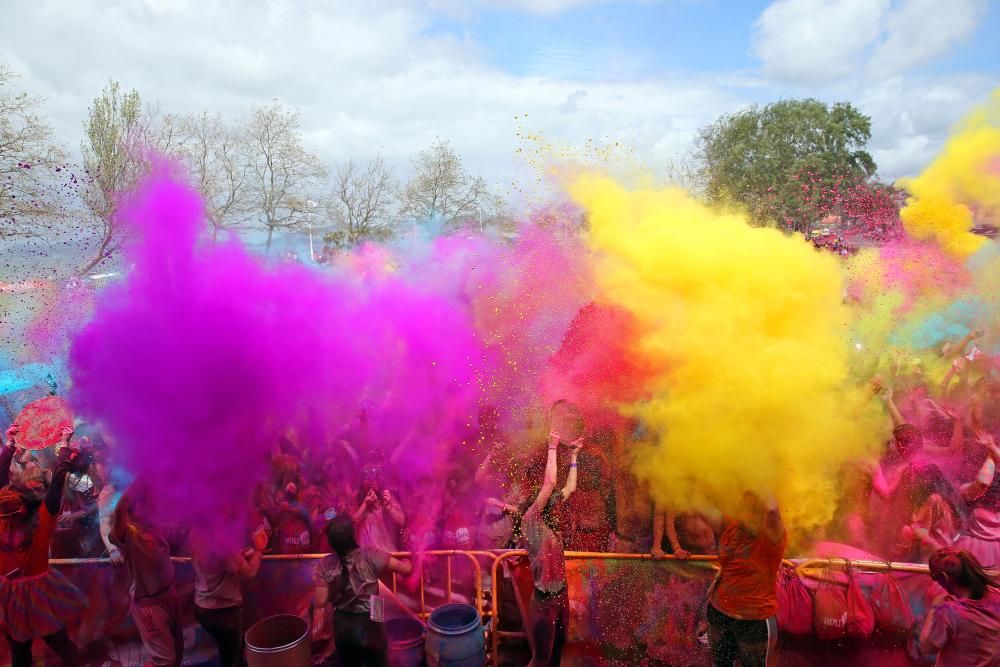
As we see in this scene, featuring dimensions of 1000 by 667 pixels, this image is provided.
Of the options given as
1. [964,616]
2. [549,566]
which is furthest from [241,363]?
[964,616]

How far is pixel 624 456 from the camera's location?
4.29m

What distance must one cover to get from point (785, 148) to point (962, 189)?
16.9 m

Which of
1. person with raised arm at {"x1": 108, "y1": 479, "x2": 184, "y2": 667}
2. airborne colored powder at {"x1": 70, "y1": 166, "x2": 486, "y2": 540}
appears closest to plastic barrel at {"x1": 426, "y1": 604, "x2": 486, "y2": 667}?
airborne colored powder at {"x1": 70, "y1": 166, "x2": 486, "y2": 540}

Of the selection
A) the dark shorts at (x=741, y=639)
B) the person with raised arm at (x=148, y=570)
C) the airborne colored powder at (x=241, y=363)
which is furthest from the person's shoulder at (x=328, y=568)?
the dark shorts at (x=741, y=639)

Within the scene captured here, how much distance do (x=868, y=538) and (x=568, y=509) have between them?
205 centimetres

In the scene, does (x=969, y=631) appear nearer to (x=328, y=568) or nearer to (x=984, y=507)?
(x=984, y=507)

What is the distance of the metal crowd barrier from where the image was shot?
14.0 ft

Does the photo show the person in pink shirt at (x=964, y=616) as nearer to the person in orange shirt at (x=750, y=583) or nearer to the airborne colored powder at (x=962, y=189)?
the person in orange shirt at (x=750, y=583)

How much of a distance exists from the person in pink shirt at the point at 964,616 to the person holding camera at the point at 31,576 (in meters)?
5.92

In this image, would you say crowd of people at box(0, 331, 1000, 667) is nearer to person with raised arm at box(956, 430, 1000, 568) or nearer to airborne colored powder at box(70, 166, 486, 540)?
person with raised arm at box(956, 430, 1000, 568)

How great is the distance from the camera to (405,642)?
447cm

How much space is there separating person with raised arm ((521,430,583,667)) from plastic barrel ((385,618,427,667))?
2.59 ft

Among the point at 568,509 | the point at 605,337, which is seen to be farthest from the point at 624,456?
the point at 605,337

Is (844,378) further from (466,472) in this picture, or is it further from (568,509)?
(466,472)
